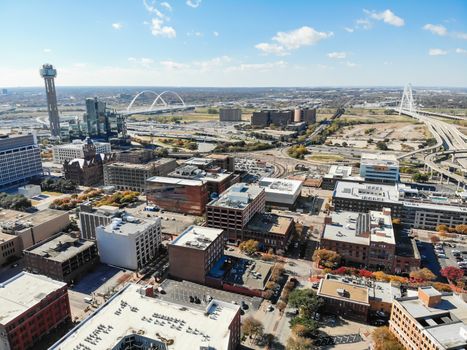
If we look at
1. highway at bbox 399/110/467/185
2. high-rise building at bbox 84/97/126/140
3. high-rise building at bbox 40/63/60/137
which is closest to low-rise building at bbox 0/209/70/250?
high-rise building at bbox 84/97/126/140

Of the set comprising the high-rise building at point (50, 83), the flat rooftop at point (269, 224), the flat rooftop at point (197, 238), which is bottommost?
the flat rooftop at point (269, 224)

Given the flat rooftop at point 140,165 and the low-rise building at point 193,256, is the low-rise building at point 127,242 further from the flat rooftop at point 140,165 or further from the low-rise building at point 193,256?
the flat rooftop at point 140,165

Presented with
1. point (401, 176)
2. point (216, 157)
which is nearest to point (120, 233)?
point (216, 157)

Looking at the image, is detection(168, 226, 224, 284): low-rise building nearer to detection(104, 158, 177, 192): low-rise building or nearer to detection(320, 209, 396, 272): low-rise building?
detection(320, 209, 396, 272): low-rise building

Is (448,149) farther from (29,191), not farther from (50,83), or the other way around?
(50,83)

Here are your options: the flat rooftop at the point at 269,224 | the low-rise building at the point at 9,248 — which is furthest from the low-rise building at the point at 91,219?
the flat rooftop at the point at 269,224

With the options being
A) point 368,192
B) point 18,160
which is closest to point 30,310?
point 368,192

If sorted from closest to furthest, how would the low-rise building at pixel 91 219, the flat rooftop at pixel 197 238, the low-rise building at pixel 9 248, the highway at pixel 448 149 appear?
the flat rooftop at pixel 197 238 < the low-rise building at pixel 9 248 < the low-rise building at pixel 91 219 < the highway at pixel 448 149
